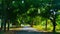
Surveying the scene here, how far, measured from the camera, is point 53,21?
530 inches

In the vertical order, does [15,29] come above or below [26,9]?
below

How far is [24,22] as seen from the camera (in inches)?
529

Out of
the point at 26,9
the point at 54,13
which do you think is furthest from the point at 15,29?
the point at 54,13

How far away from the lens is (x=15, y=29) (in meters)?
13.5

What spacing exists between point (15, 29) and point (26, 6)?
4.30 feet

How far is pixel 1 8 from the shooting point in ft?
43.3

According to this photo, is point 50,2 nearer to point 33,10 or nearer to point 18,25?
point 33,10

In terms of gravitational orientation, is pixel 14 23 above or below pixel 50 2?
below

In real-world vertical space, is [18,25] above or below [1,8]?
below

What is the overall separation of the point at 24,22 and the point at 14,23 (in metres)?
0.50

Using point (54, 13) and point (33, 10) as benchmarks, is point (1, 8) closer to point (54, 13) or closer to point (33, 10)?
point (33, 10)

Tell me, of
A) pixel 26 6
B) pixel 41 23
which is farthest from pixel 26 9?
pixel 41 23

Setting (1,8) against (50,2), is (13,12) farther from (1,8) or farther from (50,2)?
(50,2)

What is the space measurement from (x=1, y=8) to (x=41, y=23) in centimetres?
213
